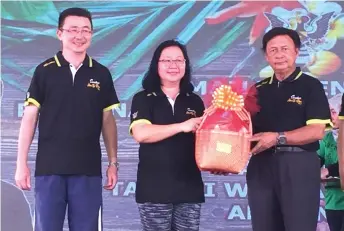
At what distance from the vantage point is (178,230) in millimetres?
2707

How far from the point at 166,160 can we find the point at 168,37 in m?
1.57

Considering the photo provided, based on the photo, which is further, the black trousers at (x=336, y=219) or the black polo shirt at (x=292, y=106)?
the black trousers at (x=336, y=219)

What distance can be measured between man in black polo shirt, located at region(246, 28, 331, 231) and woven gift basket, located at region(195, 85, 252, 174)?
0.42 feet

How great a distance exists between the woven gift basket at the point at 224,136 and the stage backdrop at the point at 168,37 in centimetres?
147

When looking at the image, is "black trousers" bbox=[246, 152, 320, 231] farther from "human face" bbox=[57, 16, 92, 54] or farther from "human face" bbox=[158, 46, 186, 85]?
"human face" bbox=[57, 16, 92, 54]

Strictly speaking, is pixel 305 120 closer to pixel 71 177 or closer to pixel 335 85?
pixel 71 177

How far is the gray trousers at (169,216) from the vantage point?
2.68 meters

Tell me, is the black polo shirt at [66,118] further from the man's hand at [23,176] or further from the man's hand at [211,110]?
the man's hand at [211,110]

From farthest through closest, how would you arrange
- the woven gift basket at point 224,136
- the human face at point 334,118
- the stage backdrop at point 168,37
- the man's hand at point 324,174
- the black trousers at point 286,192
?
the stage backdrop at point 168,37 → the human face at point 334,118 → the man's hand at point 324,174 → the black trousers at point 286,192 → the woven gift basket at point 224,136

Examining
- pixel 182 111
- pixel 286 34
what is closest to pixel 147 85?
pixel 182 111

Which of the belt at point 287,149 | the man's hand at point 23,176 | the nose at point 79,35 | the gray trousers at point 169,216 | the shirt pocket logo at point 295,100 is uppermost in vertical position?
the nose at point 79,35

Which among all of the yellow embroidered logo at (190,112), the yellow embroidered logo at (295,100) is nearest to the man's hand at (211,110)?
the yellow embroidered logo at (190,112)

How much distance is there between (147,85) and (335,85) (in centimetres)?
174

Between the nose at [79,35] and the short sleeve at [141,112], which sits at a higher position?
the nose at [79,35]
